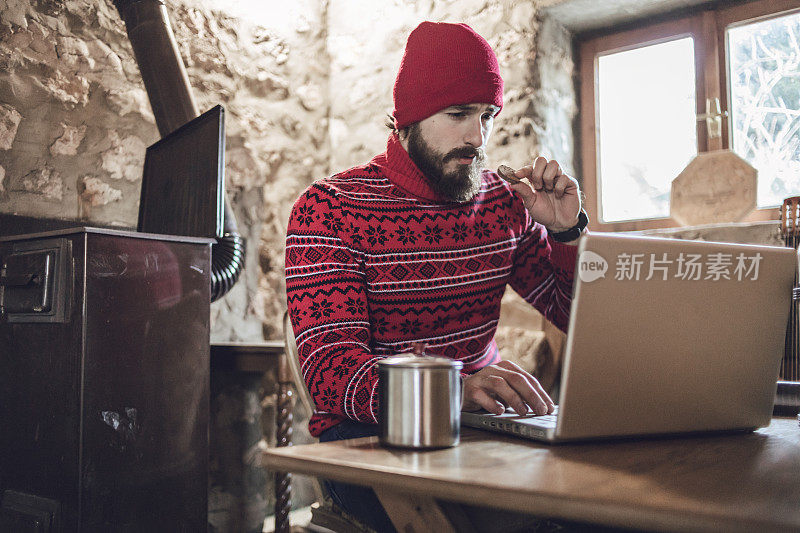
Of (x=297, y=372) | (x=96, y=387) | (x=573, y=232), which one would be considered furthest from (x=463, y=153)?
(x=96, y=387)

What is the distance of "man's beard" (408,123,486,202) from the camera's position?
1.64m

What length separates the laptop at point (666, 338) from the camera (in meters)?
0.79

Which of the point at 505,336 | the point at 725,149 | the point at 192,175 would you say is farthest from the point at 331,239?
the point at 725,149

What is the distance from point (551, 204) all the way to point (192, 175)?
1.25 m

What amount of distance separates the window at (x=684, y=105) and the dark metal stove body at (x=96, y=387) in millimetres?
1899

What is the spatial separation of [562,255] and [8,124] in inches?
75.3

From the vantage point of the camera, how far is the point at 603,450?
31.5 inches

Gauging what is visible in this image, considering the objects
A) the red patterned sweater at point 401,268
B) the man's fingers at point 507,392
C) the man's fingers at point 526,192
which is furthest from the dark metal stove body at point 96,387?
the man's fingers at point 507,392

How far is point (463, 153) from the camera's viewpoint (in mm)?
1655

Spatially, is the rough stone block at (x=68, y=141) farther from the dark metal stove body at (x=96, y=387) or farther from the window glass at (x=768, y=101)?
the window glass at (x=768, y=101)

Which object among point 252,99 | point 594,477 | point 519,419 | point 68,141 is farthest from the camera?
point 252,99

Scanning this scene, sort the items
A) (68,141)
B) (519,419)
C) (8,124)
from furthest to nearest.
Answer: (68,141)
(8,124)
(519,419)

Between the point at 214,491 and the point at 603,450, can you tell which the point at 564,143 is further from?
the point at 603,450

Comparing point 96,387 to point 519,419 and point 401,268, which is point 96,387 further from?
point 519,419
